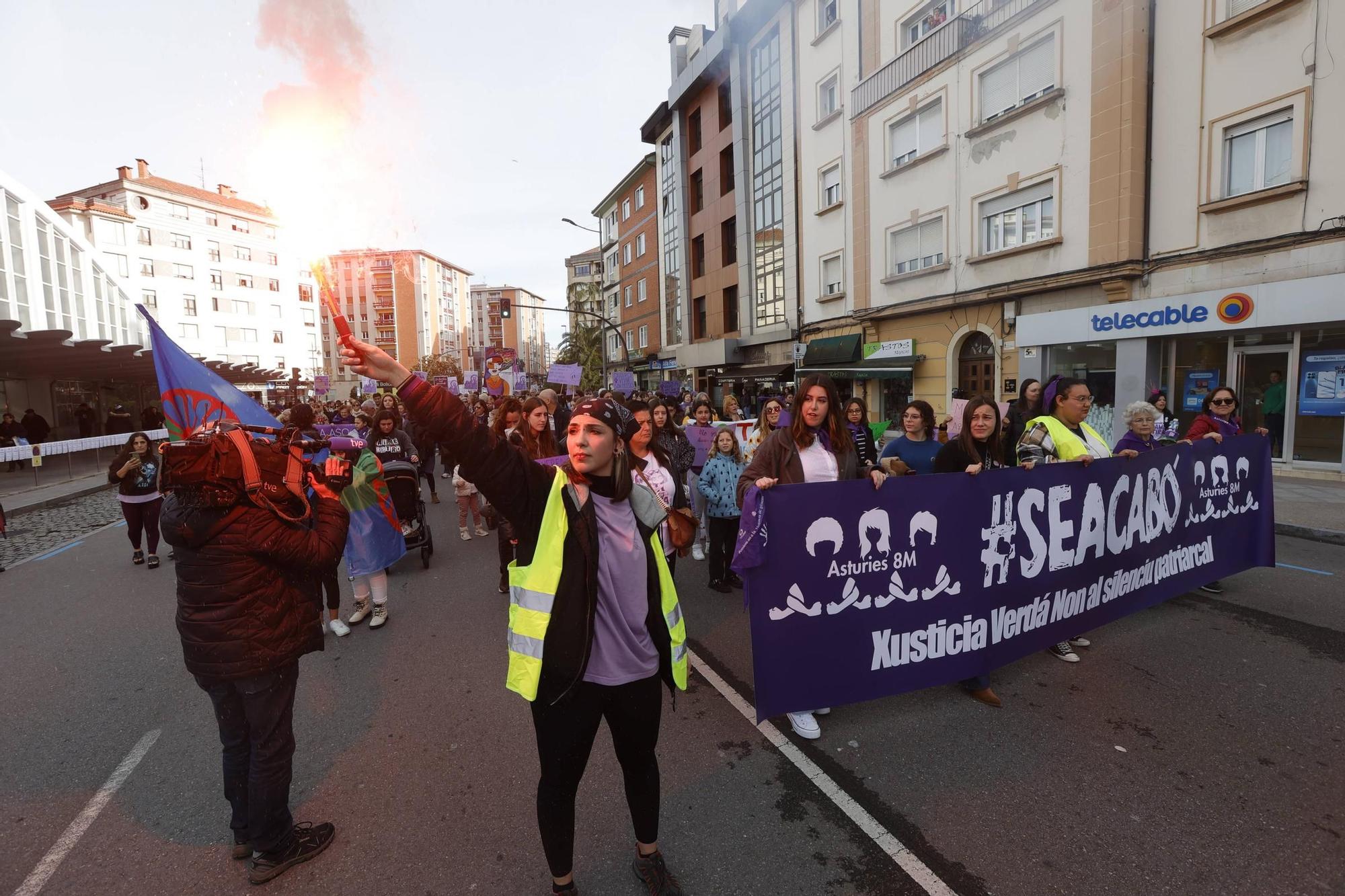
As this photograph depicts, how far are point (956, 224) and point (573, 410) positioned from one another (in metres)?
17.7

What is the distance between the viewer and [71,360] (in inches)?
887

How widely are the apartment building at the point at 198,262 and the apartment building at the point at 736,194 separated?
35.2 meters

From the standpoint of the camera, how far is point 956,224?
17.0 metres

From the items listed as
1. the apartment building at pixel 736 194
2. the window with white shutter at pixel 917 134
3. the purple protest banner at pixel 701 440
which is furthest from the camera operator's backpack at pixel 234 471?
the apartment building at pixel 736 194

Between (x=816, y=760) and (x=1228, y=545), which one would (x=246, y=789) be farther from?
(x=1228, y=545)

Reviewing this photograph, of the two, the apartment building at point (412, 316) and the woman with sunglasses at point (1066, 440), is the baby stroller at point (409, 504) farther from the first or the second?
the apartment building at point (412, 316)

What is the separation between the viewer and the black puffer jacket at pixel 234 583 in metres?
2.41

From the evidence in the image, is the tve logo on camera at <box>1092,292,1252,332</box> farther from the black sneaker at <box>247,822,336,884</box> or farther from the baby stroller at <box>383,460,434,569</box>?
the black sneaker at <box>247,822,336,884</box>

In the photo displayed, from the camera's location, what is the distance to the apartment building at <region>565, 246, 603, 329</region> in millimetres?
58469

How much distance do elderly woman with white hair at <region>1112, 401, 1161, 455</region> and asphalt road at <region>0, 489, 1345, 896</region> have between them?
140cm

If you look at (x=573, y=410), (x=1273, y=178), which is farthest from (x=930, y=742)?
(x=1273, y=178)

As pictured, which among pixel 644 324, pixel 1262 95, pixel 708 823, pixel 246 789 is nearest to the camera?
pixel 246 789

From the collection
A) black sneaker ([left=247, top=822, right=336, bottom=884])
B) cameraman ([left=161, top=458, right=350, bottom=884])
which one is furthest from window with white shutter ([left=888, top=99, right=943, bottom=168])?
black sneaker ([left=247, top=822, right=336, bottom=884])

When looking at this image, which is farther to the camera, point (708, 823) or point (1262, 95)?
point (1262, 95)
